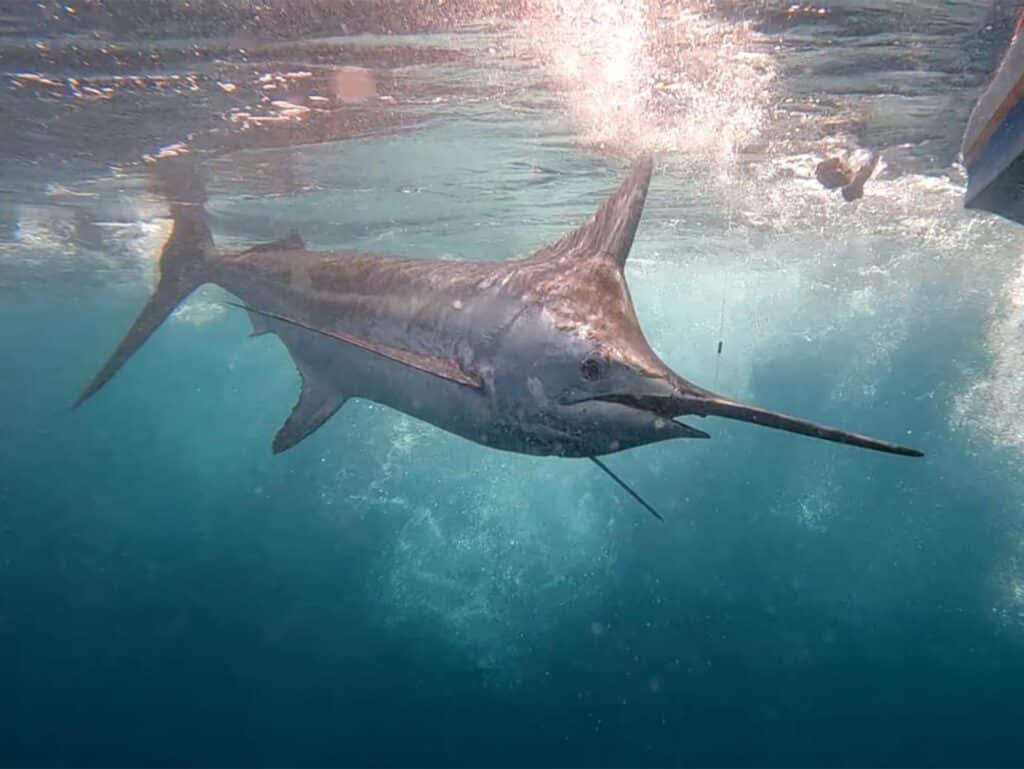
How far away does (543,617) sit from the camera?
20703 millimetres

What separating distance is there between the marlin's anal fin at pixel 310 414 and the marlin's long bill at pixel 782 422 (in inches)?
165

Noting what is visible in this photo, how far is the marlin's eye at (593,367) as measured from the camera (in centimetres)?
354

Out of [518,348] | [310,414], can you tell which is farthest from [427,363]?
[310,414]

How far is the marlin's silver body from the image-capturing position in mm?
3439

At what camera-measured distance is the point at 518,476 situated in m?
28.4

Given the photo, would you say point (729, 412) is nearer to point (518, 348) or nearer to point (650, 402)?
point (650, 402)

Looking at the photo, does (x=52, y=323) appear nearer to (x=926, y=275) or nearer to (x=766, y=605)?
(x=766, y=605)

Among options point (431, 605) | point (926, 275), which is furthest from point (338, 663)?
point (926, 275)

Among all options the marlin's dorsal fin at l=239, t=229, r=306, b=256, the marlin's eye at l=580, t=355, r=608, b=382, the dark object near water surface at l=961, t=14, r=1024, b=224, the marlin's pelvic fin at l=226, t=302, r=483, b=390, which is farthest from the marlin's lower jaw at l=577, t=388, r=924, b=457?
the marlin's dorsal fin at l=239, t=229, r=306, b=256

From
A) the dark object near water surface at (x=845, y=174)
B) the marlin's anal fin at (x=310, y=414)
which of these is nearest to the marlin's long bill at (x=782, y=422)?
the marlin's anal fin at (x=310, y=414)

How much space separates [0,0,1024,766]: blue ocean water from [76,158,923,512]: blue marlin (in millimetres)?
3775

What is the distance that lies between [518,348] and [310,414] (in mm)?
3259

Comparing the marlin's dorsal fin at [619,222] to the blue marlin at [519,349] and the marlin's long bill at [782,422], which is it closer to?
the blue marlin at [519,349]

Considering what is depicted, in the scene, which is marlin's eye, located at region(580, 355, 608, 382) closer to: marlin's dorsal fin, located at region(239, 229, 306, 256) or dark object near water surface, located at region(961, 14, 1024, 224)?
dark object near water surface, located at region(961, 14, 1024, 224)
